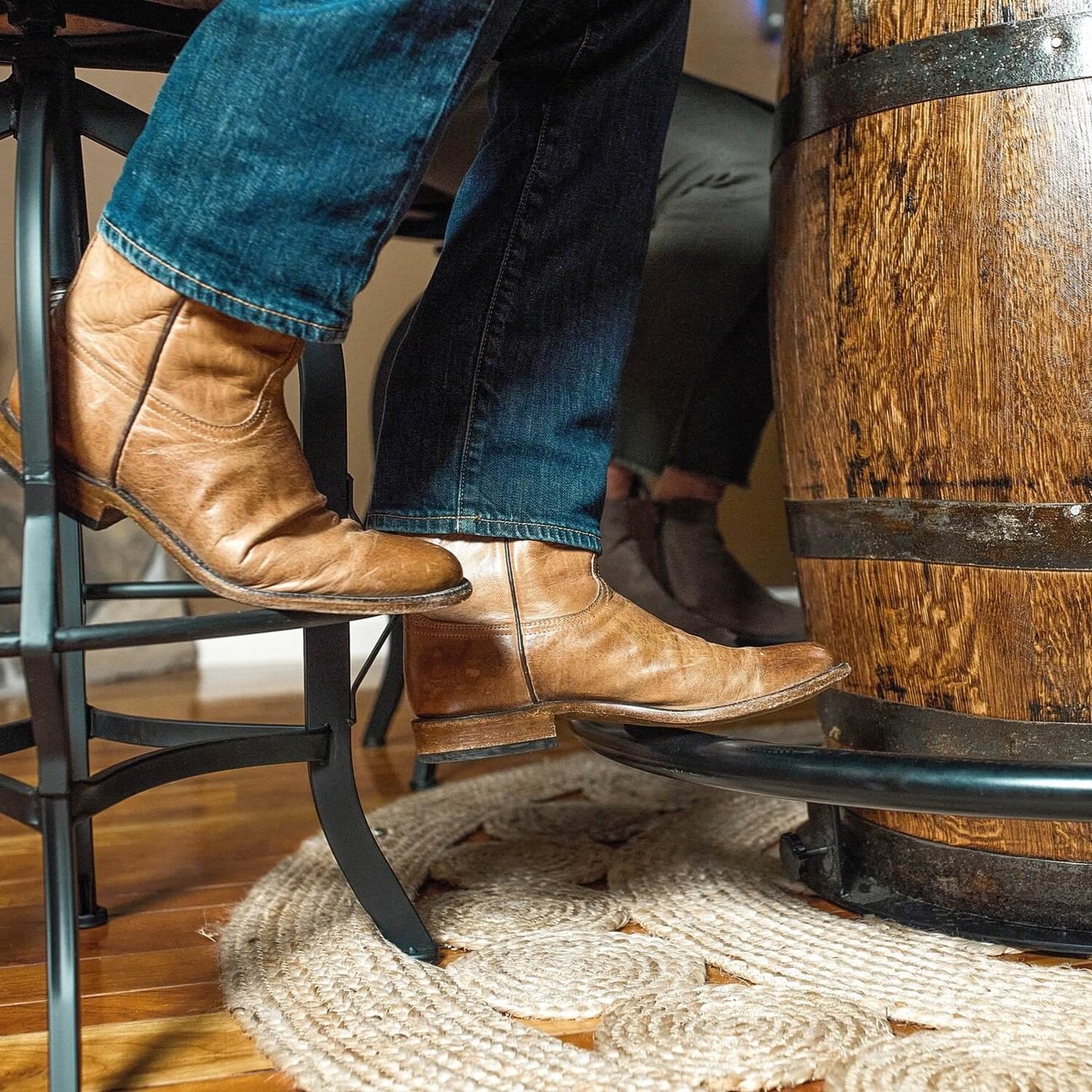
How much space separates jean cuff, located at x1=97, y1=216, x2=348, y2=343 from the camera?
1.92 feet

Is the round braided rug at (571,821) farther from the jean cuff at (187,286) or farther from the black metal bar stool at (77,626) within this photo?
the jean cuff at (187,286)

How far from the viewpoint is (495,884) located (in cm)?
97

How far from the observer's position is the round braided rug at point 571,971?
28.8 inches

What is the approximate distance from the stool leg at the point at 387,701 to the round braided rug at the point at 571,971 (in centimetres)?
73

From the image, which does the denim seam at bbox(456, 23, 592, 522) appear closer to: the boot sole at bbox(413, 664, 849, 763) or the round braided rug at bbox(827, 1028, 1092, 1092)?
the boot sole at bbox(413, 664, 849, 763)

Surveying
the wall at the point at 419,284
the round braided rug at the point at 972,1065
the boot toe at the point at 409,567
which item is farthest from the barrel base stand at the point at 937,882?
the wall at the point at 419,284

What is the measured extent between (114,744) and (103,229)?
45.2 inches

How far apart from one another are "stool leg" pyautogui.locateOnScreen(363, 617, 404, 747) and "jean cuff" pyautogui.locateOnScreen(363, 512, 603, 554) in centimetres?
77

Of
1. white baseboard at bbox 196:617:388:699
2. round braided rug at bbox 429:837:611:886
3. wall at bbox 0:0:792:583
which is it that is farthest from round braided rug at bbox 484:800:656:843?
wall at bbox 0:0:792:583

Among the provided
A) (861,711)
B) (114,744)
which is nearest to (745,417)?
(861,711)

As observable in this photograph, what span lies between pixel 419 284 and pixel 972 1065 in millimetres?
1800

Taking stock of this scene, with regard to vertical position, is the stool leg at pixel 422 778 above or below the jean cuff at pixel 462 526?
below

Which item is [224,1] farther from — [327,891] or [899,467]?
[327,891]

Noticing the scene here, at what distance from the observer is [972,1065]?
25.3 inches
